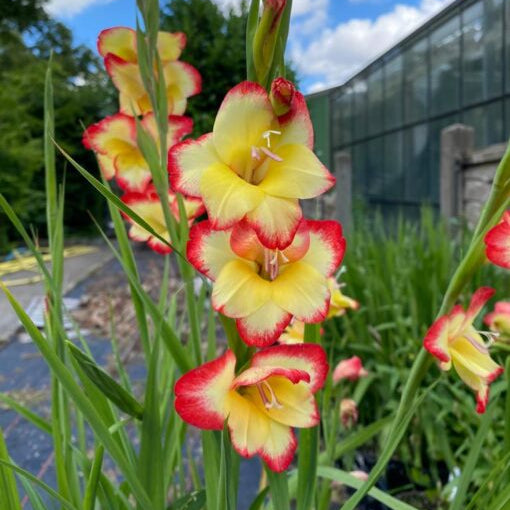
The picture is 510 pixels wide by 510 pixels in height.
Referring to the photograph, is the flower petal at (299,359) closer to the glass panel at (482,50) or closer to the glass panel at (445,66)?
the glass panel at (482,50)

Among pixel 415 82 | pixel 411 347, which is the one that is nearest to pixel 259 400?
pixel 411 347

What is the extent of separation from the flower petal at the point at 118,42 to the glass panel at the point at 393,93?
22.0 ft

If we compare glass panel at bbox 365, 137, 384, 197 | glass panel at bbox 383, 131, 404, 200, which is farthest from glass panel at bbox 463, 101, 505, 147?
glass panel at bbox 365, 137, 384, 197

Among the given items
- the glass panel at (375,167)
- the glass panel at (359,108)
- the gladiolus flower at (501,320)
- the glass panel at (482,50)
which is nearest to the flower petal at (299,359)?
the gladiolus flower at (501,320)

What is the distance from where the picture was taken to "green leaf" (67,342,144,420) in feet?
1.18

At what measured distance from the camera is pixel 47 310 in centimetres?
51

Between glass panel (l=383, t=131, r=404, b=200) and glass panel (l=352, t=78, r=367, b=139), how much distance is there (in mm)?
1021

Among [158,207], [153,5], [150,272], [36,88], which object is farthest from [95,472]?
[36,88]

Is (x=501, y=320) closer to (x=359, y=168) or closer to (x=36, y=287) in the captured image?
(x=36, y=287)

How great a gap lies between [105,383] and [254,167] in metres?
0.18

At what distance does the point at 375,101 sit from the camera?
302 inches

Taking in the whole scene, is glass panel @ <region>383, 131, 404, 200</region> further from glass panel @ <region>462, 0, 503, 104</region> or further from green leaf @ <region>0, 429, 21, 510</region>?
green leaf @ <region>0, 429, 21, 510</region>

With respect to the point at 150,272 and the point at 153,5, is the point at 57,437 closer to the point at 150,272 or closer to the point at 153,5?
the point at 153,5

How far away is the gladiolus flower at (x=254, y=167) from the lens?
29 cm
